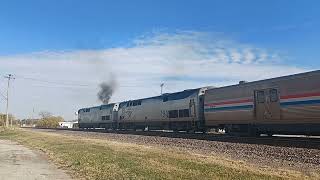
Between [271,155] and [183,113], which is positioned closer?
[271,155]

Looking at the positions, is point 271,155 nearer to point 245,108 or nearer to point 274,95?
point 274,95

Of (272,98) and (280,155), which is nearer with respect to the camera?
(280,155)

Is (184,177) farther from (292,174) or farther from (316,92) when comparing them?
(316,92)

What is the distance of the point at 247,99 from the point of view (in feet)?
97.0

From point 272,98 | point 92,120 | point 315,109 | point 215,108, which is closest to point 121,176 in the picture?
point 315,109

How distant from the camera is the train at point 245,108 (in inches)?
950

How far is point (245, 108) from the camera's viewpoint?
29766 mm

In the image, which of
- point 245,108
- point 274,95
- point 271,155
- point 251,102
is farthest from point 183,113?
point 271,155

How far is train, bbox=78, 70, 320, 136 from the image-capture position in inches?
950

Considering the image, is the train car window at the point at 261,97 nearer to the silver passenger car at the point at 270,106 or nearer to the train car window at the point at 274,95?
the silver passenger car at the point at 270,106

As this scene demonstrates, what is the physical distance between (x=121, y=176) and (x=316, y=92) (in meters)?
13.8

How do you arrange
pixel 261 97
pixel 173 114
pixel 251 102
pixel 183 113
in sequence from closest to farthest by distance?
pixel 261 97, pixel 251 102, pixel 183 113, pixel 173 114

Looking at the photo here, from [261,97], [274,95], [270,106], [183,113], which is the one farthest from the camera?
[183,113]

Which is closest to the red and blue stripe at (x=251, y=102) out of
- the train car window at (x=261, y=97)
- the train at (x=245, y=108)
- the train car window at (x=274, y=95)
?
the train at (x=245, y=108)
